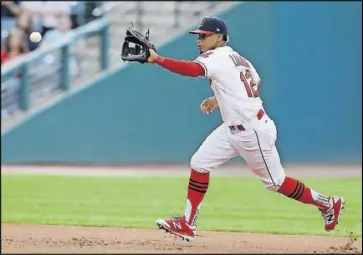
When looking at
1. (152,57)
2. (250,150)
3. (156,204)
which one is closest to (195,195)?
(250,150)

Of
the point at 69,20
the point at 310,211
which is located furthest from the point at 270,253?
the point at 69,20

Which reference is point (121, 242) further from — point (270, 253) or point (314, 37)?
point (314, 37)

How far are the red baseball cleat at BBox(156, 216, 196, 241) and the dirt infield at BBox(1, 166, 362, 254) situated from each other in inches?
3.6

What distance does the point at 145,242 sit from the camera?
26.0ft

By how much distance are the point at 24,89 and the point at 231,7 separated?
13.6ft

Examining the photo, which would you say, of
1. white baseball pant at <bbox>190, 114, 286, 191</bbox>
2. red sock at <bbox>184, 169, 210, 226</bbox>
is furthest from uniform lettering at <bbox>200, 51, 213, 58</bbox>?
red sock at <bbox>184, 169, 210, 226</bbox>

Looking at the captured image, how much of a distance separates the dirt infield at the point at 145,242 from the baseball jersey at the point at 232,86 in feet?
3.57

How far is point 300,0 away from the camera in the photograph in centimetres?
1734

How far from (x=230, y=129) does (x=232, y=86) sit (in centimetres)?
39

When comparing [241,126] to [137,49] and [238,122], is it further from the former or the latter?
[137,49]

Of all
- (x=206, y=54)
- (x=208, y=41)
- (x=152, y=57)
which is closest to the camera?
(x=152, y=57)

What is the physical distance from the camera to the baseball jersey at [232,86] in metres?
7.44

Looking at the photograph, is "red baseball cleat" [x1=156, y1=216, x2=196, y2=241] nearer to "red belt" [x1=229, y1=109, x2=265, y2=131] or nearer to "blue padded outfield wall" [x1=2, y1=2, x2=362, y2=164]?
"red belt" [x1=229, y1=109, x2=265, y2=131]

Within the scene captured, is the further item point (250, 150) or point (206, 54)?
point (250, 150)
